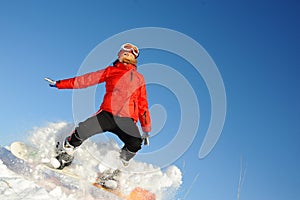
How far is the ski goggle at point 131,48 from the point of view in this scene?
302 inches

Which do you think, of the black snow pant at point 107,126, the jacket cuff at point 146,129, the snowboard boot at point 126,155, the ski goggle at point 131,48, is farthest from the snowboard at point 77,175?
the ski goggle at point 131,48

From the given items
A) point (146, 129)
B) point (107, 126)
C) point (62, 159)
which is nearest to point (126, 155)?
point (146, 129)

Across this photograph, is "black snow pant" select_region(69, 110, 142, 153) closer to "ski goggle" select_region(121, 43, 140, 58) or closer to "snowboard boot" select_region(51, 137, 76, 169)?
"snowboard boot" select_region(51, 137, 76, 169)

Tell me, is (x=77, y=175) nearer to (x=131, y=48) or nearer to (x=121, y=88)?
(x=121, y=88)

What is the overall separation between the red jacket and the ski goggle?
0.35m

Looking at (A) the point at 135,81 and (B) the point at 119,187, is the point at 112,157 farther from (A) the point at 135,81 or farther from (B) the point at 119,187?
(A) the point at 135,81

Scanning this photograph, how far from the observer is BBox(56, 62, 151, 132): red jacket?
7.08m

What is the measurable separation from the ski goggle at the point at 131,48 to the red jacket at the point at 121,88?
0.35 metres

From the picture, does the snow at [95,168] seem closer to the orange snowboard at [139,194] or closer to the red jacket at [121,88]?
the orange snowboard at [139,194]

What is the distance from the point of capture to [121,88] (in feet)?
23.5

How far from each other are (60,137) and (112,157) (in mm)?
1464

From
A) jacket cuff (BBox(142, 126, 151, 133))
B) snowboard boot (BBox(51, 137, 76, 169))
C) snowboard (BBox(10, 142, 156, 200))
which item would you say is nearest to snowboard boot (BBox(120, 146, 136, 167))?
jacket cuff (BBox(142, 126, 151, 133))

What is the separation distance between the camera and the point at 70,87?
24.2 ft

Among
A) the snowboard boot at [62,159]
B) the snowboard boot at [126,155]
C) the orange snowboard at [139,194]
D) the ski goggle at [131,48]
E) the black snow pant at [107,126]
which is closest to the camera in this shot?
the black snow pant at [107,126]
